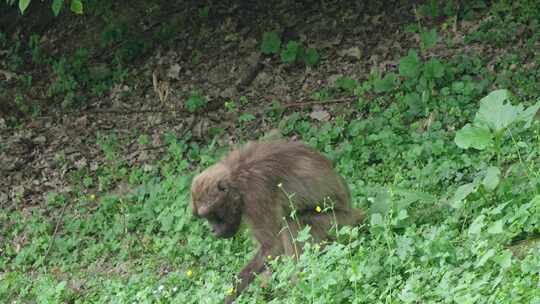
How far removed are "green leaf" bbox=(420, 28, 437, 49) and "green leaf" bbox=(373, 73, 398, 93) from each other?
2.26 ft

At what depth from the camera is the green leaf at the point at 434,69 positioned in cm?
1056

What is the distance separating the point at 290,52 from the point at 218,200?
5241 millimetres

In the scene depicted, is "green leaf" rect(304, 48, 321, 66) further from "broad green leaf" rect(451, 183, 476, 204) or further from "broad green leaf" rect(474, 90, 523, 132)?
"broad green leaf" rect(451, 183, 476, 204)

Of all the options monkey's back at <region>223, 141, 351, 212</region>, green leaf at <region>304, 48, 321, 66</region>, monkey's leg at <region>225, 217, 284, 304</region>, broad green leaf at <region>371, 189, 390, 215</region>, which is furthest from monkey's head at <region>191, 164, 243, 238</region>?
green leaf at <region>304, 48, 321, 66</region>

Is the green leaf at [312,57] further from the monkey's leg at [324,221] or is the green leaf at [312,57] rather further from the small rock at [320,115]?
the monkey's leg at [324,221]

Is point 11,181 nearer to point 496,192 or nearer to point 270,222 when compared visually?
point 270,222

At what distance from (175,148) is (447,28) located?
12.8 feet

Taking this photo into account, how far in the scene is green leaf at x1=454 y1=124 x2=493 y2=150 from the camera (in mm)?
6900

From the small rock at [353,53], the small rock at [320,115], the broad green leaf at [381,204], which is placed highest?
the broad green leaf at [381,204]

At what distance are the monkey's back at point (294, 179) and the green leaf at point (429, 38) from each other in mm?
4317

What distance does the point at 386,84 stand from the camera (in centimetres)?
1092

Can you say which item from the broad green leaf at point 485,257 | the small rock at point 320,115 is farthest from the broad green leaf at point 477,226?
the small rock at point 320,115

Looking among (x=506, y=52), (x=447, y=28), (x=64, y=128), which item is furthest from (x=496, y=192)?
(x=64, y=128)

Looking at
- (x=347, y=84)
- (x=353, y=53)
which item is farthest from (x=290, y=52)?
(x=347, y=84)
